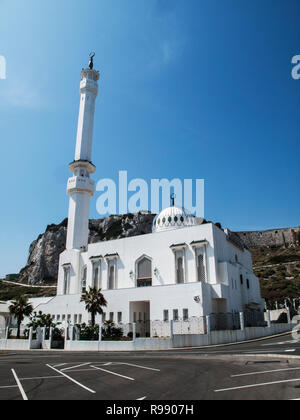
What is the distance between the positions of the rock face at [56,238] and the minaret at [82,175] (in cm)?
4507

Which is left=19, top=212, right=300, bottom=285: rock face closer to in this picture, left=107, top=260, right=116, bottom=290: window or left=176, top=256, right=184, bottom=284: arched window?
left=107, top=260, right=116, bottom=290: window

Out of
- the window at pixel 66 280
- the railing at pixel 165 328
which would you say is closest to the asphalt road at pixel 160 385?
the railing at pixel 165 328

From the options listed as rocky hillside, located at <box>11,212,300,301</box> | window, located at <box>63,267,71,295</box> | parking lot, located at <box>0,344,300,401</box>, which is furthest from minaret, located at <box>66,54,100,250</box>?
rocky hillside, located at <box>11,212,300,301</box>

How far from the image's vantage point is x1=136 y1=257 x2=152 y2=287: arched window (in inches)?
1494

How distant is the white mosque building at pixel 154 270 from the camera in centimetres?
3225

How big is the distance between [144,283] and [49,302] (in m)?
12.8

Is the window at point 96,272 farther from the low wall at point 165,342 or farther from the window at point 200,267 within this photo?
the window at point 200,267

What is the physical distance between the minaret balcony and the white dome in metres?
11.4

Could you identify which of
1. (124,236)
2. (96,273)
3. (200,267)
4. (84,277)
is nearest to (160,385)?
(200,267)

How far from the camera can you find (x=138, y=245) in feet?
129

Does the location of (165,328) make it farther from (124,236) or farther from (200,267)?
(124,236)

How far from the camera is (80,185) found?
4725 cm

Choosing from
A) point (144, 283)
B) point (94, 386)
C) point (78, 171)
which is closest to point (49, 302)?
point (144, 283)
